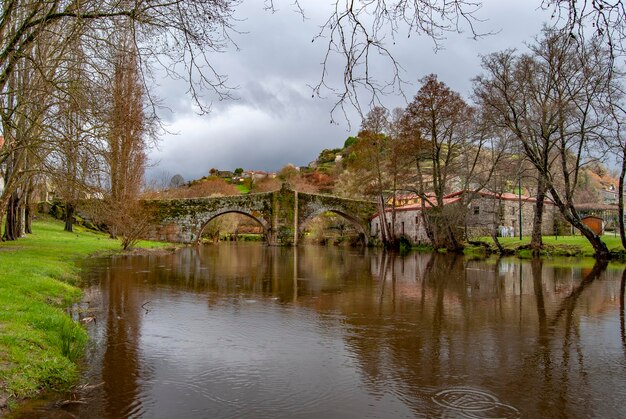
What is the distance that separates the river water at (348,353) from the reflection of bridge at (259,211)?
2928 centimetres

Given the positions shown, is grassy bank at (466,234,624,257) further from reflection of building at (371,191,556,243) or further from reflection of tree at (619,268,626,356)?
reflection of tree at (619,268,626,356)

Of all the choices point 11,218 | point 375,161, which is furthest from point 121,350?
point 375,161

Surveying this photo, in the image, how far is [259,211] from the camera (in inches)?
1757

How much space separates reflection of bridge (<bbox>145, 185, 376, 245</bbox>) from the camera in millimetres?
42625

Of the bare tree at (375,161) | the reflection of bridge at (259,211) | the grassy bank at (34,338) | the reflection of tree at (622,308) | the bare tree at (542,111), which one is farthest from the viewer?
the reflection of bridge at (259,211)

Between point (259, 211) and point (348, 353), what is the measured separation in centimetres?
3789

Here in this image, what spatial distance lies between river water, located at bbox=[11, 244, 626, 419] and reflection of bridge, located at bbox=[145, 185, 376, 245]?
96.1ft

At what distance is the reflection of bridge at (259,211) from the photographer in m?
42.6

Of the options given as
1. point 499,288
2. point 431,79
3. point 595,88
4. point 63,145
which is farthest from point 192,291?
point 431,79

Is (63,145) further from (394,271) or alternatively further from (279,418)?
(394,271)

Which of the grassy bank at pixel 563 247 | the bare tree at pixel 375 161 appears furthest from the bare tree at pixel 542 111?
the bare tree at pixel 375 161

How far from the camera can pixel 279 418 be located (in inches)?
191

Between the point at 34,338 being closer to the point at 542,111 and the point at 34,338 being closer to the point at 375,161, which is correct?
the point at 542,111

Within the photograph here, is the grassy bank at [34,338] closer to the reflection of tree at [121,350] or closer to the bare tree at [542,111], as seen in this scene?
the reflection of tree at [121,350]
